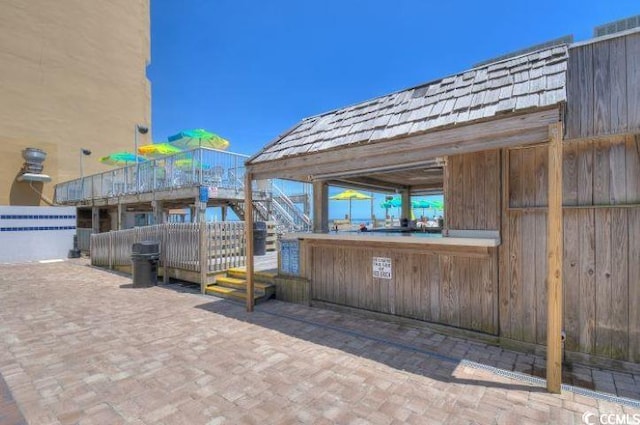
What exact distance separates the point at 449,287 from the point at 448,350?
90cm

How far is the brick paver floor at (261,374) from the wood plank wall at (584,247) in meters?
0.44

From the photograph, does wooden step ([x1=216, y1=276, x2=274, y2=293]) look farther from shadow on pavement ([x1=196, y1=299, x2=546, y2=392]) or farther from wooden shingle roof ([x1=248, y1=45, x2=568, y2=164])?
wooden shingle roof ([x1=248, y1=45, x2=568, y2=164])

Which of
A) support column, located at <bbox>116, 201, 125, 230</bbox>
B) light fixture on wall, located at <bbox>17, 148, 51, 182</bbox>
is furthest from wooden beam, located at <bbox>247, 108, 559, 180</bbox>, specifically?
light fixture on wall, located at <bbox>17, 148, 51, 182</bbox>

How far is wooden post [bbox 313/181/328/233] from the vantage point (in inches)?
253

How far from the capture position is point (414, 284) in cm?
496

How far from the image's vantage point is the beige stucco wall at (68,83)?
17.1 metres

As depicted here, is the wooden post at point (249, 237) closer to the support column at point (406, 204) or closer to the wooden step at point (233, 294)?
the wooden step at point (233, 294)

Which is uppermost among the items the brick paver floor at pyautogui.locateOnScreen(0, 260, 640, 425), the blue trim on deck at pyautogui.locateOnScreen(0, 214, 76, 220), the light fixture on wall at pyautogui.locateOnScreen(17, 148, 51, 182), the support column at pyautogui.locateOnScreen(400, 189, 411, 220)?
the light fixture on wall at pyautogui.locateOnScreen(17, 148, 51, 182)

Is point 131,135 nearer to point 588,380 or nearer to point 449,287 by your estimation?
point 449,287

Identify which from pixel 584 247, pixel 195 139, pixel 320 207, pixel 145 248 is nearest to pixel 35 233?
pixel 195 139

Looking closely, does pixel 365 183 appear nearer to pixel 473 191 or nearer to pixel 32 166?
pixel 473 191

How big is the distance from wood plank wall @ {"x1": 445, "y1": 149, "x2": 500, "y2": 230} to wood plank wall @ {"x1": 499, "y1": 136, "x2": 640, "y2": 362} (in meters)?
0.16

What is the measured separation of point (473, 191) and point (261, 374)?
3700mm

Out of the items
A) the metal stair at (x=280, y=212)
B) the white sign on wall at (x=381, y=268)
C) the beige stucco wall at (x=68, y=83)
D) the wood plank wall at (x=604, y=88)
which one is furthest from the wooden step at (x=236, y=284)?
the beige stucco wall at (x=68, y=83)
